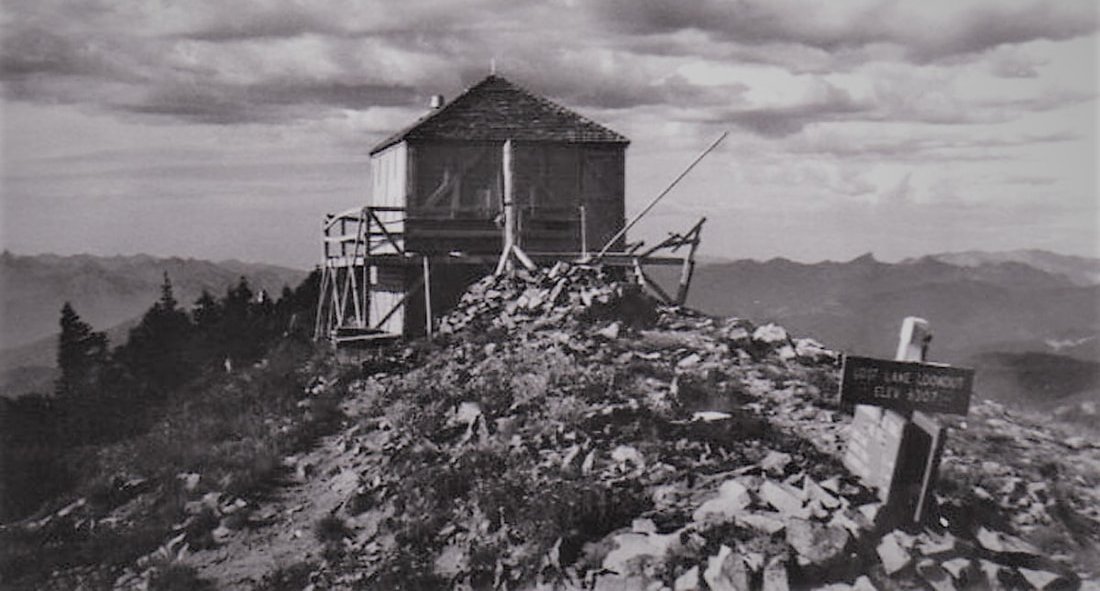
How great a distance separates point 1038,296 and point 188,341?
172 ft

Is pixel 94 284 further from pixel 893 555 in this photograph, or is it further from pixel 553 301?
pixel 893 555

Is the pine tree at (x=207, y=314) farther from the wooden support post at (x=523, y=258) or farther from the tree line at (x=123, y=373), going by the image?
the wooden support post at (x=523, y=258)

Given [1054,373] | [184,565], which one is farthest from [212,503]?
[1054,373]

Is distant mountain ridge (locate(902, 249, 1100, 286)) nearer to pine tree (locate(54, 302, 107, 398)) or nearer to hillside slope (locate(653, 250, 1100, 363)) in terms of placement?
hillside slope (locate(653, 250, 1100, 363))

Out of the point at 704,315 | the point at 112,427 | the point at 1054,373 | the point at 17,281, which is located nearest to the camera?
the point at 704,315

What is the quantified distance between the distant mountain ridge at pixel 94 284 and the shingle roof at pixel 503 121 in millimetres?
96554

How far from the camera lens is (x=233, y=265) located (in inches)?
6329

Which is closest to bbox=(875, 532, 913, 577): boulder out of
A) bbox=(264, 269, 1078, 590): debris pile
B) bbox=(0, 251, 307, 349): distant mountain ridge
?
bbox=(264, 269, 1078, 590): debris pile

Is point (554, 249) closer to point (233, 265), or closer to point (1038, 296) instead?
point (1038, 296)

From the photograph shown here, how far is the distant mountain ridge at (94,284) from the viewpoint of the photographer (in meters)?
125

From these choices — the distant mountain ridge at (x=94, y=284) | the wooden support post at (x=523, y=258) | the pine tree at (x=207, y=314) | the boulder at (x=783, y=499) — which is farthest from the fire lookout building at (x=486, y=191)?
the distant mountain ridge at (x=94, y=284)

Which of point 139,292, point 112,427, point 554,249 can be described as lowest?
point 139,292

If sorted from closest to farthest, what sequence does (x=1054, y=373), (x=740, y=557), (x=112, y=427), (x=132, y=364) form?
(x=740, y=557), (x=112, y=427), (x=132, y=364), (x=1054, y=373)

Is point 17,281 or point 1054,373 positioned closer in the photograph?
point 1054,373
